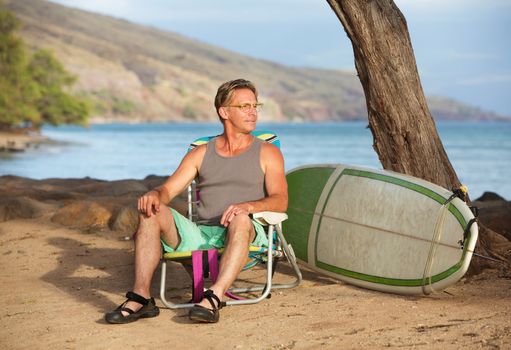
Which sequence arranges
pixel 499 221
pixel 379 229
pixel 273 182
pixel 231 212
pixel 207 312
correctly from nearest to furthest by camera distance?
pixel 207 312
pixel 231 212
pixel 273 182
pixel 379 229
pixel 499 221

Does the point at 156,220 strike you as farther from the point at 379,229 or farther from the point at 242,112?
the point at 379,229

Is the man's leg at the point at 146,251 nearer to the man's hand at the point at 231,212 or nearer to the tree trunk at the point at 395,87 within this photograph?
the man's hand at the point at 231,212

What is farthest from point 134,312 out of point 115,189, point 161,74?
point 161,74

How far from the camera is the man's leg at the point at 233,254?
4.32 metres

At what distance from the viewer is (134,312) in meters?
4.43

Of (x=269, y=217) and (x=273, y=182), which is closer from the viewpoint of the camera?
(x=269, y=217)

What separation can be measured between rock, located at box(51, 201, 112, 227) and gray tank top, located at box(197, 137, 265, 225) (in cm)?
314

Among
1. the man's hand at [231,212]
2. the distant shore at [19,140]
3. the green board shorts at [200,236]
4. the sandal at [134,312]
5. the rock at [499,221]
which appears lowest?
the distant shore at [19,140]

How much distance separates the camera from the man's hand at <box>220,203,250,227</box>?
445 centimetres

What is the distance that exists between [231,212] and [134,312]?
0.73 meters

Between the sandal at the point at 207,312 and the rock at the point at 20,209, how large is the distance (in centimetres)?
446

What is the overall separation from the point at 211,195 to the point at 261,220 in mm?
415

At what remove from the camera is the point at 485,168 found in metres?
32.3

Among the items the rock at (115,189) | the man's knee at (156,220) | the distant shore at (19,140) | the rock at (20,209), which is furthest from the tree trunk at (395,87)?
the distant shore at (19,140)
